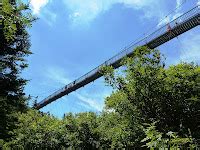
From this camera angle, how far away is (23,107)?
3114 cm

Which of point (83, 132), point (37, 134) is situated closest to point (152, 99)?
point (83, 132)

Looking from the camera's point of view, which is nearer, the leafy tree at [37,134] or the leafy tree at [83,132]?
the leafy tree at [83,132]

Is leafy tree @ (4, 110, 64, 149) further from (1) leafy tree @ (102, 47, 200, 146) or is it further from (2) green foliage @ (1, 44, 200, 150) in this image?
(1) leafy tree @ (102, 47, 200, 146)

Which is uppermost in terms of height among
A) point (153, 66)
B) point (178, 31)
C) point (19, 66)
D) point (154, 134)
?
point (178, 31)

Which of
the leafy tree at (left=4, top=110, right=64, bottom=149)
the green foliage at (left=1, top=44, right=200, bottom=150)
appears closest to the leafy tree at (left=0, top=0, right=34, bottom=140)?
the leafy tree at (left=4, top=110, right=64, bottom=149)

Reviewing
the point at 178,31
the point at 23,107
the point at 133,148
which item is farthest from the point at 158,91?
the point at 178,31

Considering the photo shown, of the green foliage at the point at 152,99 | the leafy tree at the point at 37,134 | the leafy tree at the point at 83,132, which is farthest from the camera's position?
the leafy tree at the point at 37,134

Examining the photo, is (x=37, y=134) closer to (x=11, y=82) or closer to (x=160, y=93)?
(x=11, y=82)

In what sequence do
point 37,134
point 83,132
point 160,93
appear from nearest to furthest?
1. point 160,93
2. point 83,132
3. point 37,134

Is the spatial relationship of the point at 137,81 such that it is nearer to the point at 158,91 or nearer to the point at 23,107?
the point at 158,91

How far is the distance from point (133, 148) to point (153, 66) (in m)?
2.98

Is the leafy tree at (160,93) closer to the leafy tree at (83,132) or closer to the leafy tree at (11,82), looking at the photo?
the leafy tree at (83,132)

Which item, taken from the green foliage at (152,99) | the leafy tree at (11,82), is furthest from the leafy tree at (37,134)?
the green foliage at (152,99)

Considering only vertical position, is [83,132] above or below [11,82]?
below
